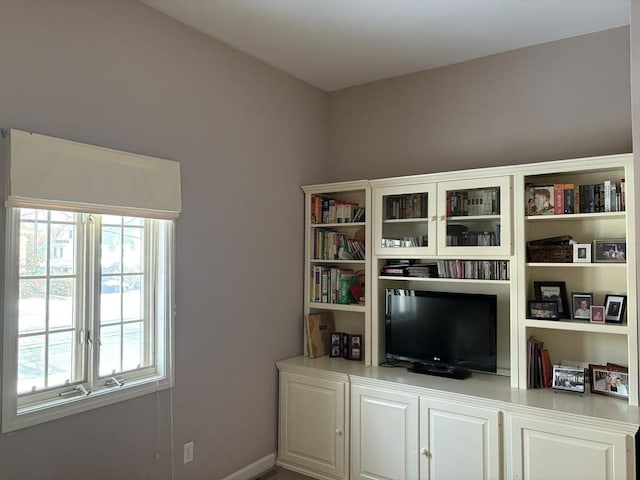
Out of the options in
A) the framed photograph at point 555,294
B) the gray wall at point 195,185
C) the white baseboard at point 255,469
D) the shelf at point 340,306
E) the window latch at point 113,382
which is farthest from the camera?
the shelf at point 340,306

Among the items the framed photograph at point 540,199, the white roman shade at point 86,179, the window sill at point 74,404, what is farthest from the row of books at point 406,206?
the window sill at point 74,404

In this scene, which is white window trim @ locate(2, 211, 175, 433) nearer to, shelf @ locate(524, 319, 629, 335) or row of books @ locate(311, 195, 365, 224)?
row of books @ locate(311, 195, 365, 224)

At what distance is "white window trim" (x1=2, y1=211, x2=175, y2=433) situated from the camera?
2.09 metres

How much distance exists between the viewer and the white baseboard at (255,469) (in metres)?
3.20

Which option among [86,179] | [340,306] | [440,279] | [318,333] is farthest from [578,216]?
[86,179]

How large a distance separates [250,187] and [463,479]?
7.34ft

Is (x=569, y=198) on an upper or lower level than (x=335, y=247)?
upper

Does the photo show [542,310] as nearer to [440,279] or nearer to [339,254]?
[440,279]

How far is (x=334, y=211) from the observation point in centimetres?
372

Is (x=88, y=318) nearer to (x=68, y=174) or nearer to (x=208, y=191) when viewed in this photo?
(x=68, y=174)

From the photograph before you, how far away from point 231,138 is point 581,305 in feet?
7.82

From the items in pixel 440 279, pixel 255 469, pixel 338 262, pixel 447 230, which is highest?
pixel 447 230

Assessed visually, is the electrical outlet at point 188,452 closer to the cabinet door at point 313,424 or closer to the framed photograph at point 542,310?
the cabinet door at point 313,424

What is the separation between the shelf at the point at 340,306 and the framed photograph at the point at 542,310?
3.66 ft
